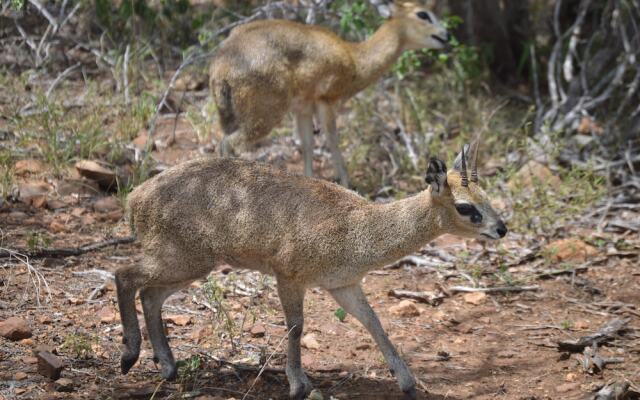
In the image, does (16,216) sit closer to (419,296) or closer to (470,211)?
(419,296)

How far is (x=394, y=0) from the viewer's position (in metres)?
10.6

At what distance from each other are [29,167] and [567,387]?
Result: 5.58 metres

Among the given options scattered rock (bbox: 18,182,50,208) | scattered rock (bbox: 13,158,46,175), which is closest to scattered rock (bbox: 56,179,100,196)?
scattered rock (bbox: 18,182,50,208)

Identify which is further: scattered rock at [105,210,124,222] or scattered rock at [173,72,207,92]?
scattered rock at [173,72,207,92]

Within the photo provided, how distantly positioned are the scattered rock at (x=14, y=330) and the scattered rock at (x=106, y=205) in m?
2.40

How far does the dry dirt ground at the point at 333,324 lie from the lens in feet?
19.1

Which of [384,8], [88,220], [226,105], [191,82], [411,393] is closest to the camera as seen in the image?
[411,393]

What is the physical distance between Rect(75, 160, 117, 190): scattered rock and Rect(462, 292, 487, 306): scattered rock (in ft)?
11.9

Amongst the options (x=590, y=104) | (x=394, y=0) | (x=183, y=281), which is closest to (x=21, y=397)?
(x=183, y=281)

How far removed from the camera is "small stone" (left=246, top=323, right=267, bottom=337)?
662 cm

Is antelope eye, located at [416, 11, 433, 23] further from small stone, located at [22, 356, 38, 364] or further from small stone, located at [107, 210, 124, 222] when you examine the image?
small stone, located at [22, 356, 38, 364]

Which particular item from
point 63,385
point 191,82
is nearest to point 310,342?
point 63,385

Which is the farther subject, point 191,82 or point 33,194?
point 191,82

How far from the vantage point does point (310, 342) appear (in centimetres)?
658
